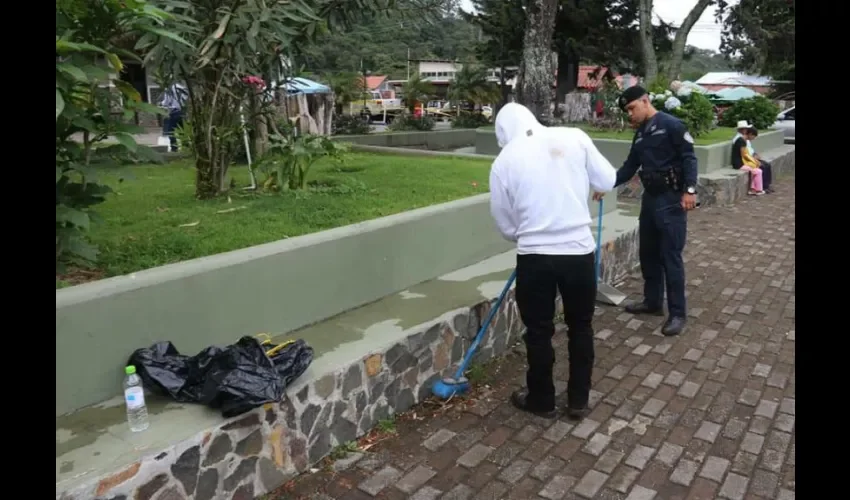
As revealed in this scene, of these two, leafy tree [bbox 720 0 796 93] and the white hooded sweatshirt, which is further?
leafy tree [bbox 720 0 796 93]

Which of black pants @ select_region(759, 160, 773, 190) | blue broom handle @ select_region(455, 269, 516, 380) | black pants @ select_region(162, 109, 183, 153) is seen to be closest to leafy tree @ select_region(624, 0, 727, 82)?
black pants @ select_region(759, 160, 773, 190)

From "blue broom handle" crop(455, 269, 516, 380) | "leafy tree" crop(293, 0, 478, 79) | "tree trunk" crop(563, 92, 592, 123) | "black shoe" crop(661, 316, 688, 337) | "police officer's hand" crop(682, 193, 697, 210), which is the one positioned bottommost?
"black shoe" crop(661, 316, 688, 337)

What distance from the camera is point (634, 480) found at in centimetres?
330

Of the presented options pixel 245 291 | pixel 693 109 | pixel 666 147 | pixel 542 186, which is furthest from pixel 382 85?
pixel 542 186

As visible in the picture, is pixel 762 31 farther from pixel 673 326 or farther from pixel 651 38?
pixel 673 326

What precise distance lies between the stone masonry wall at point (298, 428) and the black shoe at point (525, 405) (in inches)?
17.9

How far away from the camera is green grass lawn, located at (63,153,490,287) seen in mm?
4031

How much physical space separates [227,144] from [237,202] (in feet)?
1.96

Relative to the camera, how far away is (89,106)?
10.8ft

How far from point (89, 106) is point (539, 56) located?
360 inches

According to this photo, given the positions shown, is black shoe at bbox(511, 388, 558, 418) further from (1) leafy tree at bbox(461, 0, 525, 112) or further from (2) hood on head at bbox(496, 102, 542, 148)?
(1) leafy tree at bbox(461, 0, 525, 112)

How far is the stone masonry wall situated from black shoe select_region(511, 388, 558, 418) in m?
0.45
